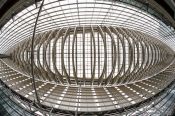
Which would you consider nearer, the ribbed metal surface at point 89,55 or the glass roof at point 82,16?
the glass roof at point 82,16

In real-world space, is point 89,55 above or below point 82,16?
below

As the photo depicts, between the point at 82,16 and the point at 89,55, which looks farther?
the point at 89,55

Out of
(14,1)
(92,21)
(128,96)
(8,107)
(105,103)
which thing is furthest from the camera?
(92,21)

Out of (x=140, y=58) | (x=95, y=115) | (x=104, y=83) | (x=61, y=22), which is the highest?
(x=61, y=22)

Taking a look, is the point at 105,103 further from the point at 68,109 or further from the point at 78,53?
the point at 78,53

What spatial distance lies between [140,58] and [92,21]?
1333cm

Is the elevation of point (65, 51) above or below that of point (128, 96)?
above

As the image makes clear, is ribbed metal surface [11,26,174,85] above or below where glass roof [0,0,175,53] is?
below

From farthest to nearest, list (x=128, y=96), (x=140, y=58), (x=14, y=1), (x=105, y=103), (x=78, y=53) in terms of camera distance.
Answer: (x=140, y=58) → (x=78, y=53) → (x=128, y=96) → (x=105, y=103) → (x=14, y=1)

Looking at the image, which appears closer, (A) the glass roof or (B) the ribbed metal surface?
(A) the glass roof

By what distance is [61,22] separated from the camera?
3391 cm

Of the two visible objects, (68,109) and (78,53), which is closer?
(68,109)

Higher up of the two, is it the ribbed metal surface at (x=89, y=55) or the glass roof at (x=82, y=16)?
the glass roof at (x=82, y=16)

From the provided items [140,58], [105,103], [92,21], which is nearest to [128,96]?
[105,103]
